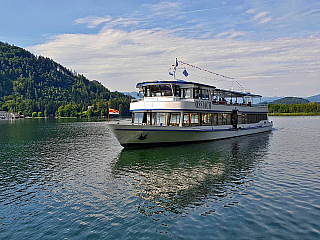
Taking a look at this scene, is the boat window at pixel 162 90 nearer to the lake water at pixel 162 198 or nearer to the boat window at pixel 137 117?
the boat window at pixel 137 117

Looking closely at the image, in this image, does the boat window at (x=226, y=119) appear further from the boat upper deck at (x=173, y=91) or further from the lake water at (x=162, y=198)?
the lake water at (x=162, y=198)

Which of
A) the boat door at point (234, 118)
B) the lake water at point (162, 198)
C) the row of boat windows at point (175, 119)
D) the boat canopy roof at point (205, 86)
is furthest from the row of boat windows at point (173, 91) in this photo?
the lake water at point (162, 198)

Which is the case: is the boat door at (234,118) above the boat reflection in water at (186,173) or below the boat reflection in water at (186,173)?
above

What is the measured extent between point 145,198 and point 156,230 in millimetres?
3462

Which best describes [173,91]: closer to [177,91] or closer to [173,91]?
[173,91]

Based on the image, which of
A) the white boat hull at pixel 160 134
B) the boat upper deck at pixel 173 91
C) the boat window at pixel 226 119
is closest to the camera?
the white boat hull at pixel 160 134

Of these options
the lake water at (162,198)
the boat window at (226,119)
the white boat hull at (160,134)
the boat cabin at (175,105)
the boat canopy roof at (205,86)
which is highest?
the boat canopy roof at (205,86)

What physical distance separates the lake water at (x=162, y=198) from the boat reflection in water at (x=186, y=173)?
0.06 metres

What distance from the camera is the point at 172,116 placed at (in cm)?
3080

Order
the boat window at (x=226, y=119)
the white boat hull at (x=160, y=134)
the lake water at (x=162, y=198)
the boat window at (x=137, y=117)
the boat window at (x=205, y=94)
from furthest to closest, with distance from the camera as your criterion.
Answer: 1. the boat window at (x=226, y=119)
2. the boat window at (x=205, y=94)
3. the boat window at (x=137, y=117)
4. the white boat hull at (x=160, y=134)
5. the lake water at (x=162, y=198)

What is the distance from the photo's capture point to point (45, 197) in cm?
1375

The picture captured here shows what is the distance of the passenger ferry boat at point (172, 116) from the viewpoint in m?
Result: 28.0

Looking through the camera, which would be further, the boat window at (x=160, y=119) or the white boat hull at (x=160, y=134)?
the boat window at (x=160, y=119)

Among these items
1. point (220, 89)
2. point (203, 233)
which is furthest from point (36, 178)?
point (220, 89)
